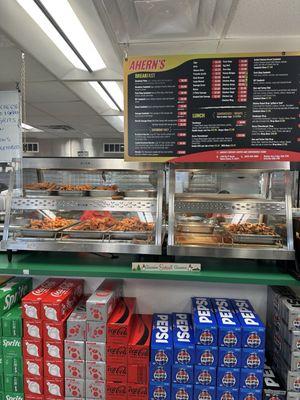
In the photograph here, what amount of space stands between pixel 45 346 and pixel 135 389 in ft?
2.22

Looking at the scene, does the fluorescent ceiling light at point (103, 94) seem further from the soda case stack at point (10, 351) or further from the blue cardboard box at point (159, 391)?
the blue cardboard box at point (159, 391)

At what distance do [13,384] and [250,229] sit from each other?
2.03 metres

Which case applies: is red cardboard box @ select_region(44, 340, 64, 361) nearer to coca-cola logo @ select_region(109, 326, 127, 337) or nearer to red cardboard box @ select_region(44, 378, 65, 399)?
Result: red cardboard box @ select_region(44, 378, 65, 399)

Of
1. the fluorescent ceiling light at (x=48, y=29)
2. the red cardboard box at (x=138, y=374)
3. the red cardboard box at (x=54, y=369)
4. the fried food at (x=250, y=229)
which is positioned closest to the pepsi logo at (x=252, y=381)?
the red cardboard box at (x=138, y=374)

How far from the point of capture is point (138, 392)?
1.89 meters

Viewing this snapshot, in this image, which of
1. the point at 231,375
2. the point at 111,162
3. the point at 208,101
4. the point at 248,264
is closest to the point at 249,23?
the point at 208,101

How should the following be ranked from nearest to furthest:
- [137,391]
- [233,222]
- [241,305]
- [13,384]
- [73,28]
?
[137,391] < [13,384] < [241,305] < [233,222] < [73,28]

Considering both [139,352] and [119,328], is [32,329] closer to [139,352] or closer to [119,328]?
[119,328]

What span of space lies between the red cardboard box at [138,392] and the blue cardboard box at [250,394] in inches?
24.6

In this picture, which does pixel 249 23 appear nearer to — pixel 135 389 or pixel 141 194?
pixel 141 194

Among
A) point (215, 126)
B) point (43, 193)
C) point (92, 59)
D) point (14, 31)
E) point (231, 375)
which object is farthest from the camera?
point (92, 59)

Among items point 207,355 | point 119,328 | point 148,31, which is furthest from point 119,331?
point 148,31

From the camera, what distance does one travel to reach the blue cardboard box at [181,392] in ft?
6.06

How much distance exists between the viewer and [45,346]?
1939 mm
